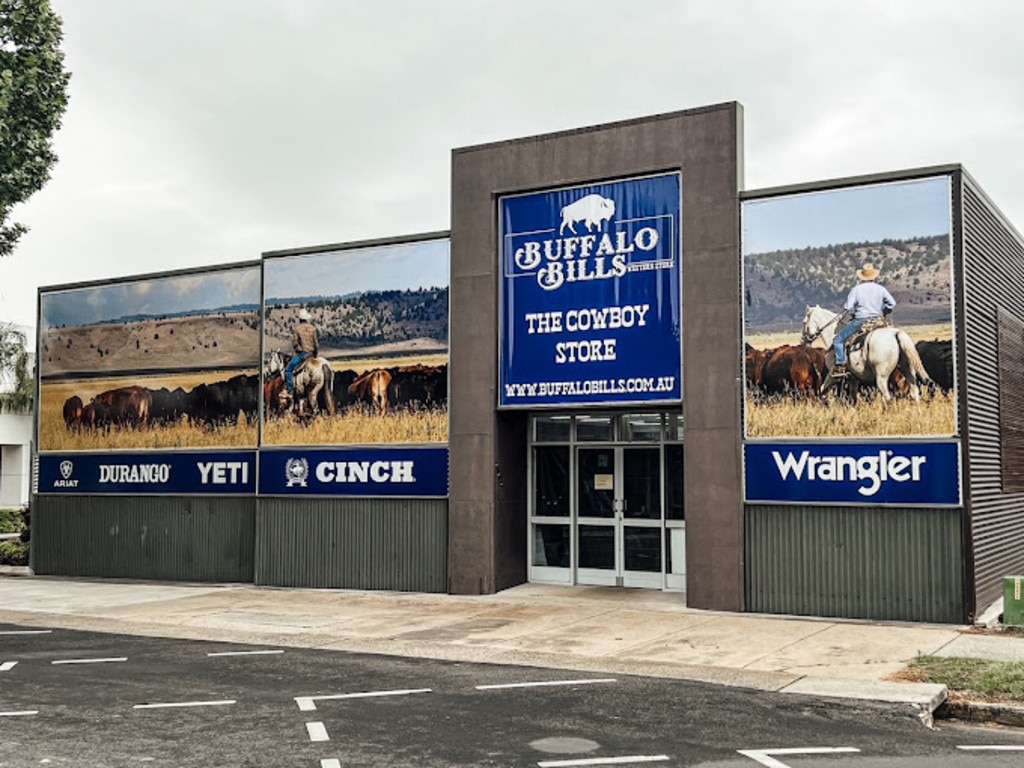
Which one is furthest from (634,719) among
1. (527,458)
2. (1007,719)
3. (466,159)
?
(466,159)

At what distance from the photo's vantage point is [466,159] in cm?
1898

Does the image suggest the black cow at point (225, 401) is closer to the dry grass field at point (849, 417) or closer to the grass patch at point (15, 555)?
the grass patch at point (15, 555)

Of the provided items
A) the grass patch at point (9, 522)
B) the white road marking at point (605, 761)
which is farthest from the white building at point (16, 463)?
the white road marking at point (605, 761)

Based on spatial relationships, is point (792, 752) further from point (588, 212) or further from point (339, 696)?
point (588, 212)

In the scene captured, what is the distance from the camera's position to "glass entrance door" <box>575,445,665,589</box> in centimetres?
1825

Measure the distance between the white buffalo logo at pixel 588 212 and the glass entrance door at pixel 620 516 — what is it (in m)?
3.71

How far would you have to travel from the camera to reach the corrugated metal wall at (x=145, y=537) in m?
21.1

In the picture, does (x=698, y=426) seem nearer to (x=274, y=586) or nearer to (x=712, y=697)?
(x=712, y=697)

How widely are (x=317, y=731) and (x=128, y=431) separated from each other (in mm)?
15056

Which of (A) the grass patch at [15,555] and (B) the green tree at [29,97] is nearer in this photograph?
(B) the green tree at [29,97]

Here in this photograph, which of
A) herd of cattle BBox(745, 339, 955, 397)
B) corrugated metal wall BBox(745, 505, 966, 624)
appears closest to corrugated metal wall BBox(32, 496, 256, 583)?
corrugated metal wall BBox(745, 505, 966, 624)

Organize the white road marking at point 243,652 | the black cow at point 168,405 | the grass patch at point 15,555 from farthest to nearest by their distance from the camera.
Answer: the grass patch at point 15,555
the black cow at point 168,405
the white road marking at point 243,652

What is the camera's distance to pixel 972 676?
10.9m

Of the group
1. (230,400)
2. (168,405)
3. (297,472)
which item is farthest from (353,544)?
(168,405)
